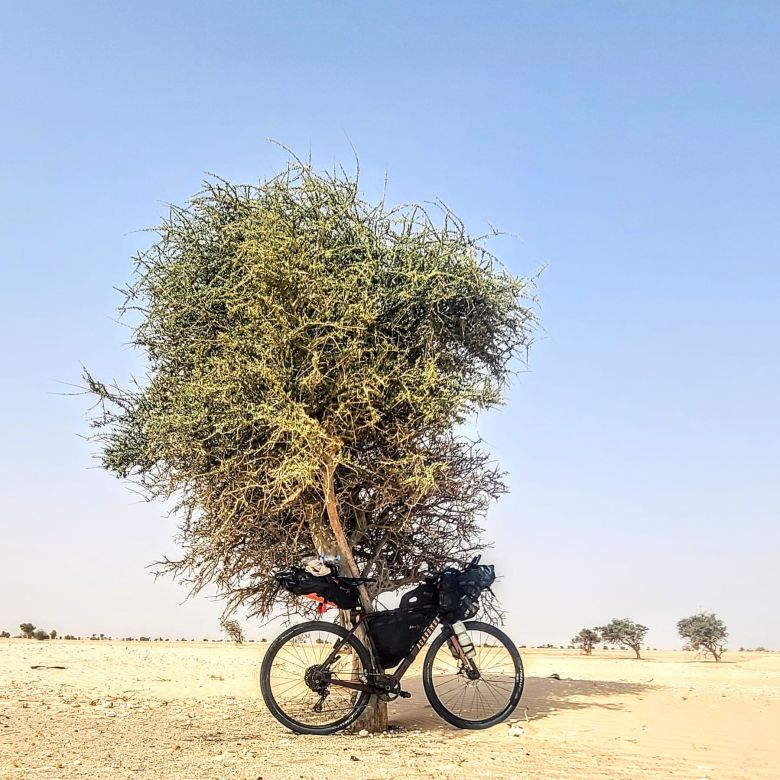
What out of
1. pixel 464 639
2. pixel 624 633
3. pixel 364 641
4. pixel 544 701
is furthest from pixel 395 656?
pixel 624 633

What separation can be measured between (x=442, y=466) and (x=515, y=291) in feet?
10.3

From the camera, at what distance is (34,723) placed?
10.7m

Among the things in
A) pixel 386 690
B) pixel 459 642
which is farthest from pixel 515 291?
pixel 386 690

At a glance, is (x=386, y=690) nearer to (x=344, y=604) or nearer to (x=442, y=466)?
(x=344, y=604)

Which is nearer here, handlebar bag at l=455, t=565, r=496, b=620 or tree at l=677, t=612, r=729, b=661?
handlebar bag at l=455, t=565, r=496, b=620

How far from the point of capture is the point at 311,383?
9.98 m

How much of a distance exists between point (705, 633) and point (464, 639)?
1795 inches

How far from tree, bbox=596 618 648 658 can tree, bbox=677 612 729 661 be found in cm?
266

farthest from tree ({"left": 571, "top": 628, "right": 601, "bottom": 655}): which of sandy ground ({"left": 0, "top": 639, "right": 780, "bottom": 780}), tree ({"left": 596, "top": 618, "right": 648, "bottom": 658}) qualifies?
sandy ground ({"left": 0, "top": 639, "right": 780, "bottom": 780})

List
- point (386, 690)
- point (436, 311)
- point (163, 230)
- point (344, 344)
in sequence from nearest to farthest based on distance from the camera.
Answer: point (386, 690) → point (344, 344) → point (436, 311) → point (163, 230)

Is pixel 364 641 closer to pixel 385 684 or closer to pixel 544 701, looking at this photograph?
pixel 385 684

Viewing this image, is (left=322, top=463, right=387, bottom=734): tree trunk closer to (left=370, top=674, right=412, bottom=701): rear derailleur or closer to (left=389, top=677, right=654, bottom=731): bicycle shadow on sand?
(left=370, top=674, right=412, bottom=701): rear derailleur

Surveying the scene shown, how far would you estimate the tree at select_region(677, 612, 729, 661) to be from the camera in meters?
49.6

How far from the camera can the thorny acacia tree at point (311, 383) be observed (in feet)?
33.5
